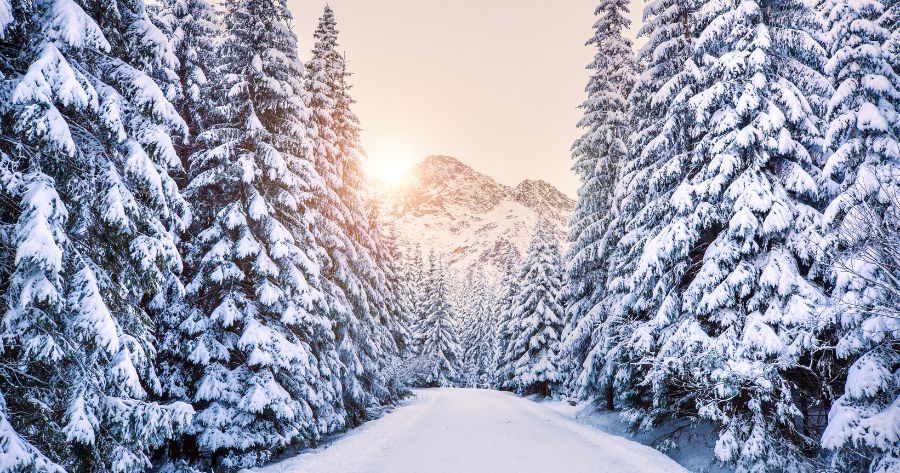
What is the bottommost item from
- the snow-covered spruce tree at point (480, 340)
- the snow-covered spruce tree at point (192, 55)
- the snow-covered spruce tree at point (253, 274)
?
the snow-covered spruce tree at point (480, 340)

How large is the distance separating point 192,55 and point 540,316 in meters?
27.9

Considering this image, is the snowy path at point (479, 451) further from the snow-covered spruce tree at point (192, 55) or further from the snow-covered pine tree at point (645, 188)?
the snow-covered spruce tree at point (192, 55)

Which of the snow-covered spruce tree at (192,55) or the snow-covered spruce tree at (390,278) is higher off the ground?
the snow-covered spruce tree at (192,55)

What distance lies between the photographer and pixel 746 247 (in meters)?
10.4

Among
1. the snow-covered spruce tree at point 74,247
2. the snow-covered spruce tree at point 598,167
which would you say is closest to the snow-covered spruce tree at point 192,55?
the snow-covered spruce tree at point 74,247

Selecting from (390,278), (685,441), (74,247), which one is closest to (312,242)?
(74,247)

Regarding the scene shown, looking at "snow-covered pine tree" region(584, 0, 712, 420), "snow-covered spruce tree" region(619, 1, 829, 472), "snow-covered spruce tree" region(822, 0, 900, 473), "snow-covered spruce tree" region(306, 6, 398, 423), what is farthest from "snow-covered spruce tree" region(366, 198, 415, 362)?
"snow-covered spruce tree" region(822, 0, 900, 473)

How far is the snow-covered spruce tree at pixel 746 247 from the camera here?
9508 mm

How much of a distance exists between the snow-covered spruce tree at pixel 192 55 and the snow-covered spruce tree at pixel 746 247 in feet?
46.6

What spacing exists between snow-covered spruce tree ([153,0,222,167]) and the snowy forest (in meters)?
0.10

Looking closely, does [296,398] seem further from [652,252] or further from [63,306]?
[652,252]

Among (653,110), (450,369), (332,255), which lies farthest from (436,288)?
(653,110)

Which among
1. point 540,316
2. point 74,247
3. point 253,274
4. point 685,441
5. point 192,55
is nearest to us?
point 74,247

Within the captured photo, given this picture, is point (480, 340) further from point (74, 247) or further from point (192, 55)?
point (74, 247)
